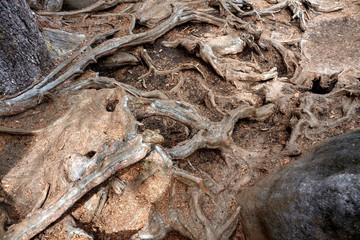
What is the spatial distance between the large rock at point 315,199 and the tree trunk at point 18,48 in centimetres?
319

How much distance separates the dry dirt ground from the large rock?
0.55 metres

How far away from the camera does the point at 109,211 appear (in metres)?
2.51

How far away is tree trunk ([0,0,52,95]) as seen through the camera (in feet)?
9.96

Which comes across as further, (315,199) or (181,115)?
(181,115)

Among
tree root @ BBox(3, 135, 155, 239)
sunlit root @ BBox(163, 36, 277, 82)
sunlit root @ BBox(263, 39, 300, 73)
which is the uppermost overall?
tree root @ BBox(3, 135, 155, 239)

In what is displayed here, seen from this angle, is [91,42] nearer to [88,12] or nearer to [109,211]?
[88,12]

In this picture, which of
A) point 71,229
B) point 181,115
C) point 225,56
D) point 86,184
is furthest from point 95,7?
point 71,229

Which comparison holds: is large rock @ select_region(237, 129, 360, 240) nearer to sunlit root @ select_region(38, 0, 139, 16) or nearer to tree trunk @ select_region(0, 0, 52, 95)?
tree trunk @ select_region(0, 0, 52, 95)

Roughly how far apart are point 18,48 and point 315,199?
353 centimetres

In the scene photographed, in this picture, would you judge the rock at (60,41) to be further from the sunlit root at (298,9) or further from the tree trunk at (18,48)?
the sunlit root at (298,9)

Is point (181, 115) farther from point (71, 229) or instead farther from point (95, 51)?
point (95, 51)

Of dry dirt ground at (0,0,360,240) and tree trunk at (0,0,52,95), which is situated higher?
tree trunk at (0,0,52,95)

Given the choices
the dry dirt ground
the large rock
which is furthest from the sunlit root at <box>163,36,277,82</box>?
the large rock

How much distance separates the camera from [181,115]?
11.0 ft
